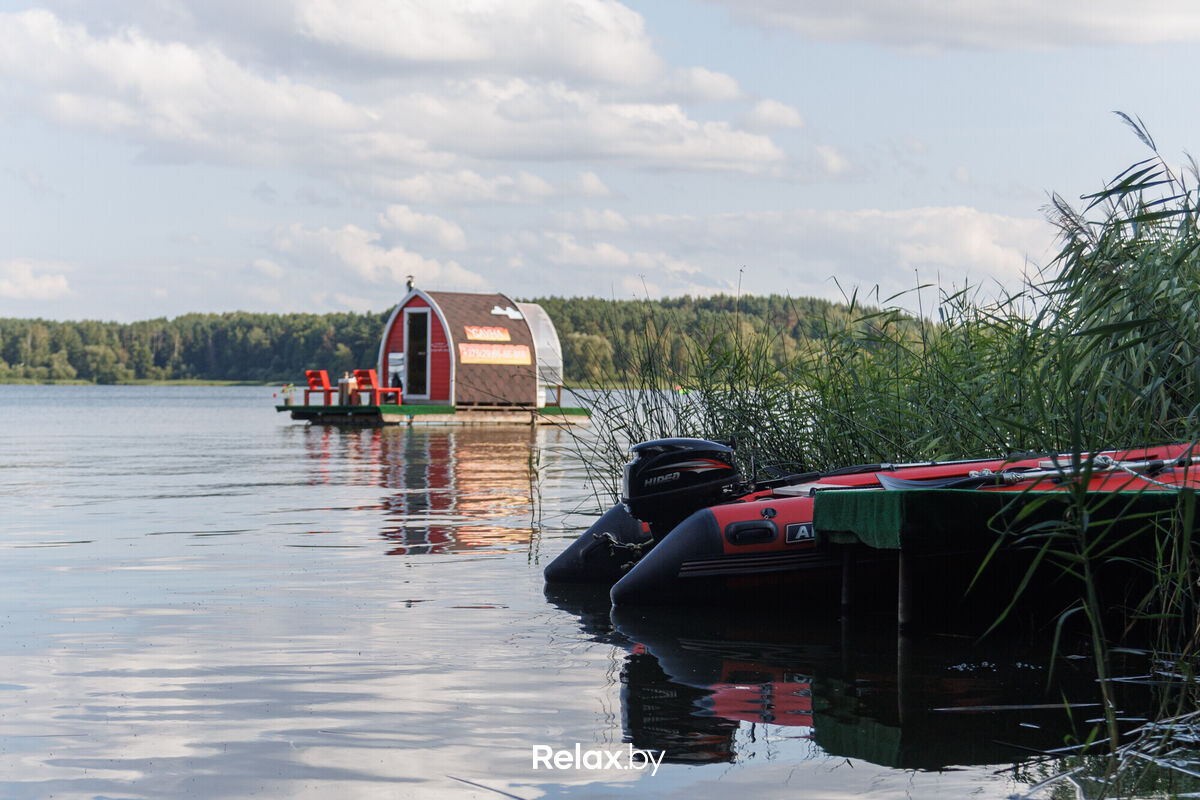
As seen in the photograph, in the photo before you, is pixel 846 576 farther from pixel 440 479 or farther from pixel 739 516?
pixel 440 479

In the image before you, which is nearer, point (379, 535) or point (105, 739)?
point (105, 739)

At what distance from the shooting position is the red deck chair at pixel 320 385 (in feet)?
128

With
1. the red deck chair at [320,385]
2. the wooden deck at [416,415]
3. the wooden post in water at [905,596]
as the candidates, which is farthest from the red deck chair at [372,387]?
the wooden post in water at [905,596]

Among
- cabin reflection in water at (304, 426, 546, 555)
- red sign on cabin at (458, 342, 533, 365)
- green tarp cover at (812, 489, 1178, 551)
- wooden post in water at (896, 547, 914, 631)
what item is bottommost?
cabin reflection in water at (304, 426, 546, 555)

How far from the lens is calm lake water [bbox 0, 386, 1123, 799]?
185 inches

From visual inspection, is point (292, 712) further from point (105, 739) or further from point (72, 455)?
point (72, 455)

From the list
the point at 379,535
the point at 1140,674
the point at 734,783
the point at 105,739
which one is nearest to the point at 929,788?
the point at 734,783

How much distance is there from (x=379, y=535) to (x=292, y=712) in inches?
262

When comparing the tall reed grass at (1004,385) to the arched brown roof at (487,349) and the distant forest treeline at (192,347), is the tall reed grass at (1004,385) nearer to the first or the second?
the arched brown roof at (487,349)

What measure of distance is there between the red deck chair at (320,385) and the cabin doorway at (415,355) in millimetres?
2396

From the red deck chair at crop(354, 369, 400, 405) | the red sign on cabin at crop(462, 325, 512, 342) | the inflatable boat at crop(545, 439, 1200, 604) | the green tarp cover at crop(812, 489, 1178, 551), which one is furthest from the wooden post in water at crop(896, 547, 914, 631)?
the red deck chair at crop(354, 369, 400, 405)

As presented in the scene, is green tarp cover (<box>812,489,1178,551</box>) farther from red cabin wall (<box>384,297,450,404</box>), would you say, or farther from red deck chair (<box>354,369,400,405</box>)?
red deck chair (<box>354,369,400,405</box>)

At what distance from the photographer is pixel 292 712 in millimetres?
5523

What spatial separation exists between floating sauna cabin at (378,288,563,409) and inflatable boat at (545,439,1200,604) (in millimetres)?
27945
